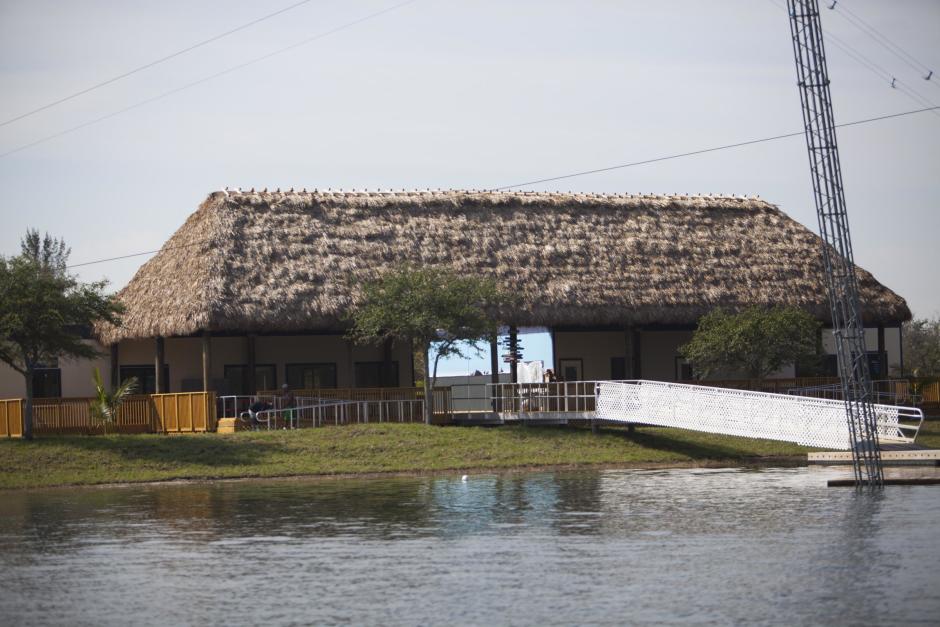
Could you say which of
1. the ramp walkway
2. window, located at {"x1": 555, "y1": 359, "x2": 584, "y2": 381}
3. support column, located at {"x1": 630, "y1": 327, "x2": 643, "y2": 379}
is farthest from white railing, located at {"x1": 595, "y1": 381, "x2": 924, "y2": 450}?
window, located at {"x1": 555, "y1": 359, "x2": 584, "y2": 381}

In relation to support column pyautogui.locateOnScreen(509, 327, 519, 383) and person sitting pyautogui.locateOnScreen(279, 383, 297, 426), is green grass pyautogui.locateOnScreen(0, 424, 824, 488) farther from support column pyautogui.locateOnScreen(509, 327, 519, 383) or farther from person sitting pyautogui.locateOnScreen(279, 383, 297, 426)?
support column pyautogui.locateOnScreen(509, 327, 519, 383)

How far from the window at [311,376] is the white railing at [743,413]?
448 inches

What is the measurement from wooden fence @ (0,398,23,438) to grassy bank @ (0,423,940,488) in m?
2.25

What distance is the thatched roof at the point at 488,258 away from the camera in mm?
40719

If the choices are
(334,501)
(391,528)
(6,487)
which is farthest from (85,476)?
(391,528)

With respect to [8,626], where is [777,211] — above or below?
above

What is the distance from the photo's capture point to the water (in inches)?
597

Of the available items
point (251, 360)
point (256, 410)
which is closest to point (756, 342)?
point (256, 410)

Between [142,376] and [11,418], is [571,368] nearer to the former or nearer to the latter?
[142,376]

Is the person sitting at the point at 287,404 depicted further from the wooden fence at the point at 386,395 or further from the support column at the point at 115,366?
the support column at the point at 115,366

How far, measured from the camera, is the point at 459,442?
35.6m

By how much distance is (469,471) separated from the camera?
109ft

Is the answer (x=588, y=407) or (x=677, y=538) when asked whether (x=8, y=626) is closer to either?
(x=677, y=538)

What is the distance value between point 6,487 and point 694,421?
15.9 m
